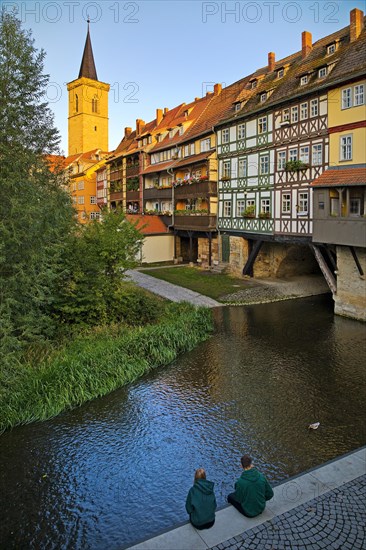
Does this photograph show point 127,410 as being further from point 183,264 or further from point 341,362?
point 183,264

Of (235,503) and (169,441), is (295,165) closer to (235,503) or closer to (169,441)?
(169,441)

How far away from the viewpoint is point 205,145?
2981 centimetres

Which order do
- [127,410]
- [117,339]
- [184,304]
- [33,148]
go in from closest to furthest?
1. [127,410]
2. [117,339]
3. [33,148]
4. [184,304]

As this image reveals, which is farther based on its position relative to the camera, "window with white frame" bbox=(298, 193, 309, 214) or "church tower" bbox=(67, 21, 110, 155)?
"church tower" bbox=(67, 21, 110, 155)

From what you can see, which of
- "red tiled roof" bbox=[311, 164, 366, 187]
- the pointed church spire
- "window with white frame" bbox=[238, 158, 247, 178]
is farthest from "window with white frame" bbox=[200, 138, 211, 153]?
the pointed church spire

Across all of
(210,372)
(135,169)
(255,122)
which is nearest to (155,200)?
(135,169)

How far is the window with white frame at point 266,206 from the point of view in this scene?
23.6 meters

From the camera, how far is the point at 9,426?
9.48m

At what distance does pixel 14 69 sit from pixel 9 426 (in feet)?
37.3

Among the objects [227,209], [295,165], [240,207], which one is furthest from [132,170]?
[295,165]

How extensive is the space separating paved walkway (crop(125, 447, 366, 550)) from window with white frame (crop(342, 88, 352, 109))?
52.2ft

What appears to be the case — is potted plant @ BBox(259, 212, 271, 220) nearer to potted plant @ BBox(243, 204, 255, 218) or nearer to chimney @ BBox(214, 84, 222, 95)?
potted plant @ BBox(243, 204, 255, 218)

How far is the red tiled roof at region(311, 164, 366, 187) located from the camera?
16812 millimetres

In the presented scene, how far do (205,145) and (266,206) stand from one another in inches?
332
